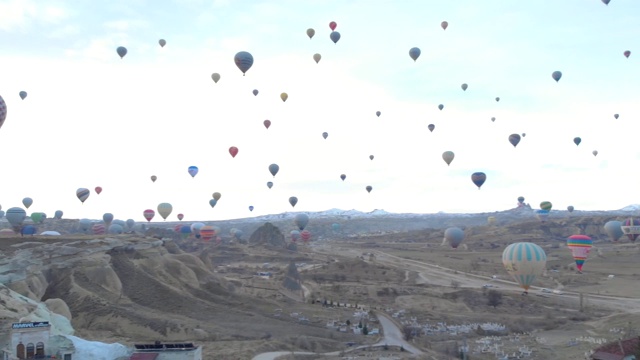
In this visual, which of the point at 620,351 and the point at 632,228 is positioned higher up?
the point at 632,228

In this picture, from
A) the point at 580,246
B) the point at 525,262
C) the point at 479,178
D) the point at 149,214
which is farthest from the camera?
the point at 149,214

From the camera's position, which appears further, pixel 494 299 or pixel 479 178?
pixel 479 178

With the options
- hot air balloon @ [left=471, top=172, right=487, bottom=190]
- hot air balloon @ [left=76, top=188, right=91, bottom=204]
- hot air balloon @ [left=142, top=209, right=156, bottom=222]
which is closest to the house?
hot air balloon @ [left=471, top=172, right=487, bottom=190]

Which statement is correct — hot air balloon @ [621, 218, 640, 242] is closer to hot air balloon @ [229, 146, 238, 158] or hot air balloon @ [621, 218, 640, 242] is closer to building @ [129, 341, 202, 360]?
hot air balloon @ [229, 146, 238, 158]

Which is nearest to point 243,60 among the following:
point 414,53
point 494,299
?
point 414,53

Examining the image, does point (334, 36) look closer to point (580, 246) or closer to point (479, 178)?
point (479, 178)

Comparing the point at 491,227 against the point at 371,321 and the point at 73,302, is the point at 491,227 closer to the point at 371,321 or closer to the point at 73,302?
the point at 371,321

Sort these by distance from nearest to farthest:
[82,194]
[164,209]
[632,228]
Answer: [632,228], [82,194], [164,209]

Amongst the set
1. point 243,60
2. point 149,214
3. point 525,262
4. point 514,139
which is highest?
point 243,60

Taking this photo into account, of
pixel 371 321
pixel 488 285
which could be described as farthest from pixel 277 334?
pixel 488 285
